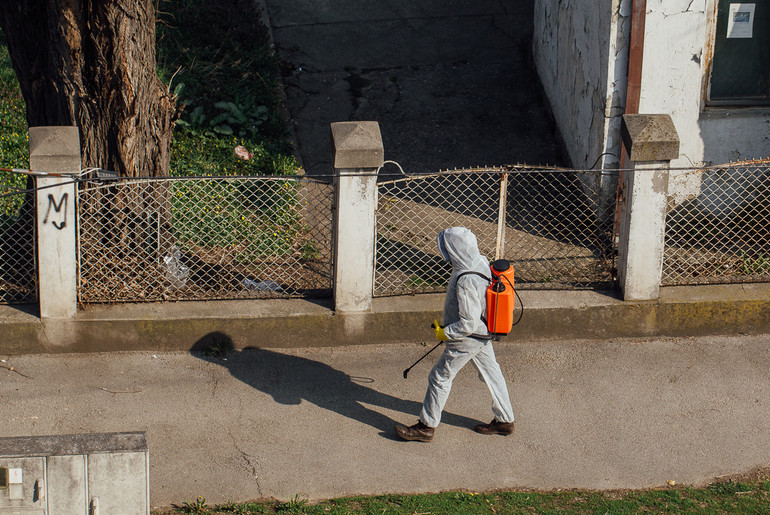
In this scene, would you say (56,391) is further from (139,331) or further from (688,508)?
(688,508)

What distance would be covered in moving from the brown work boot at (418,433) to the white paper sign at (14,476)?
256 cm

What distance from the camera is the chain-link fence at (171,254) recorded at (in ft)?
23.0

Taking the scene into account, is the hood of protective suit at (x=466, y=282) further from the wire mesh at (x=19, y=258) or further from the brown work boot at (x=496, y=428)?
the wire mesh at (x=19, y=258)

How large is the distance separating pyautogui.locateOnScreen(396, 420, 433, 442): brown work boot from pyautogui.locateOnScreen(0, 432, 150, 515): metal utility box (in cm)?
204

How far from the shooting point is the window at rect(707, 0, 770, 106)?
8.44 metres

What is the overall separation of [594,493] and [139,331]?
3595 mm

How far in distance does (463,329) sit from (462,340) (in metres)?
0.12

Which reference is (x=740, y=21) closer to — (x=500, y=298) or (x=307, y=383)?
(x=500, y=298)

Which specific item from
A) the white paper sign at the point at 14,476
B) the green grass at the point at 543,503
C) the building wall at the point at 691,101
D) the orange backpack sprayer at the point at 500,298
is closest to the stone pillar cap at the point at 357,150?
the orange backpack sprayer at the point at 500,298

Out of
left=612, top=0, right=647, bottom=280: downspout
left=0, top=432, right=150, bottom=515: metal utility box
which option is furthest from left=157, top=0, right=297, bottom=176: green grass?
left=0, top=432, right=150, bottom=515: metal utility box

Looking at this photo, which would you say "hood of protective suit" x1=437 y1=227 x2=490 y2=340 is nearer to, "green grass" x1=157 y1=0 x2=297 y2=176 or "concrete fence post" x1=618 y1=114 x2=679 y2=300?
"concrete fence post" x1=618 y1=114 x2=679 y2=300

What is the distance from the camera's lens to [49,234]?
6.66m

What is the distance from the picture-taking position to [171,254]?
7312 mm

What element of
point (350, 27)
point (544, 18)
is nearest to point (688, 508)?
point (544, 18)
